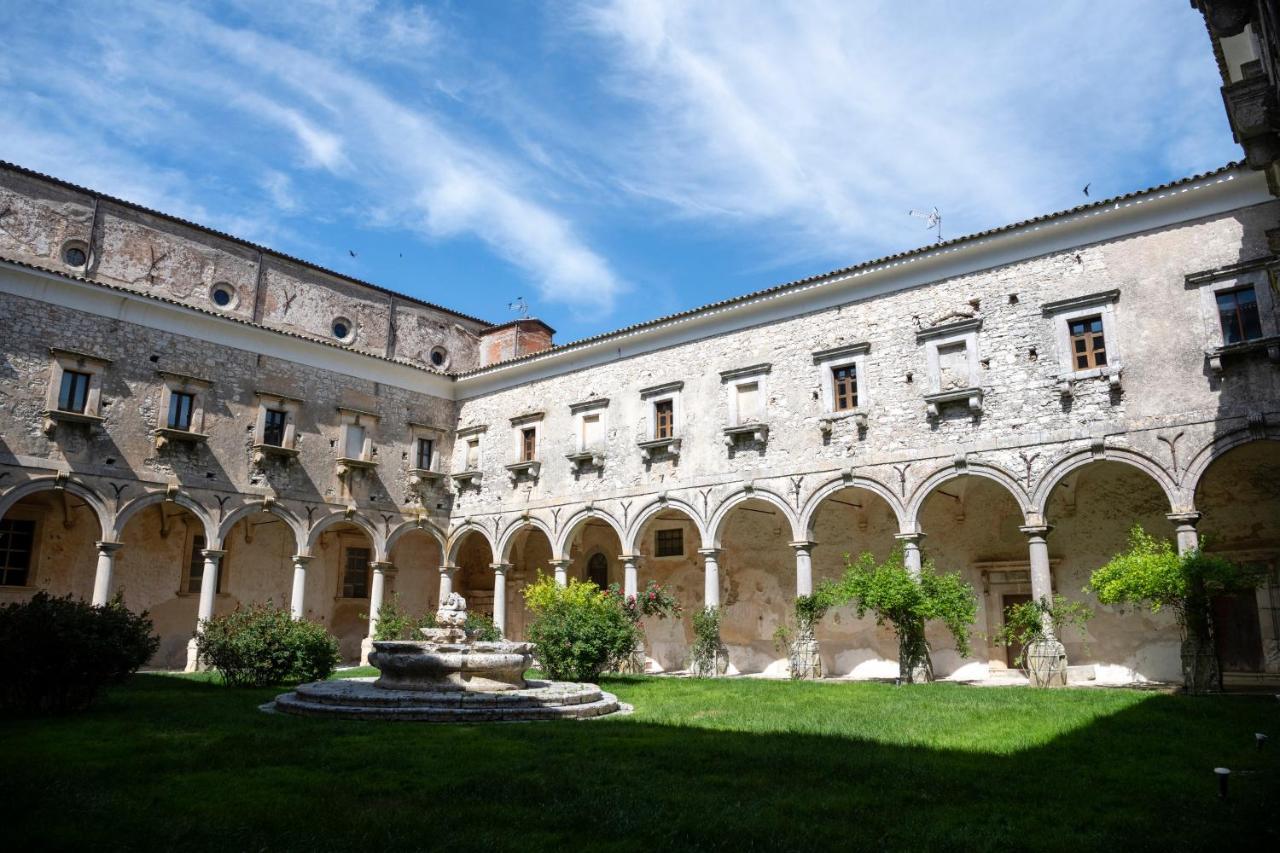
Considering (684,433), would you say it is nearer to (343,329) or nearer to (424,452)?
(424,452)

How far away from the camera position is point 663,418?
21828 millimetres

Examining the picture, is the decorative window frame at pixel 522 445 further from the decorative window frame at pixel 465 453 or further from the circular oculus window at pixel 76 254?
the circular oculus window at pixel 76 254

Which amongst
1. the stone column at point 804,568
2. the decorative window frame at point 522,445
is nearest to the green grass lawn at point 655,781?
the stone column at point 804,568

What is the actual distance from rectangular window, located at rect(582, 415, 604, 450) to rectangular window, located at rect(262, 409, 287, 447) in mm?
7165

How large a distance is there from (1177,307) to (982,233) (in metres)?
3.51

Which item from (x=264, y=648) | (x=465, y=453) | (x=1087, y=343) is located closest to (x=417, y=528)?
(x=465, y=453)

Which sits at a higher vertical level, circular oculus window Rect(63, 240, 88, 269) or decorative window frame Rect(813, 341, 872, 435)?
circular oculus window Rect(63, 240, 88, 269)

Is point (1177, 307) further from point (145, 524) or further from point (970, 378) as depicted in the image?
point (145, 524)

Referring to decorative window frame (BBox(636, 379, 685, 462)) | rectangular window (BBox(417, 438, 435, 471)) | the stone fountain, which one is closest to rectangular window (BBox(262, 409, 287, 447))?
rectangular window (BBox(417, 438, 435, 471))

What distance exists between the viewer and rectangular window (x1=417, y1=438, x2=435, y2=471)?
25.3 meters

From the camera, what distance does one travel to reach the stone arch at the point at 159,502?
19.5 metres

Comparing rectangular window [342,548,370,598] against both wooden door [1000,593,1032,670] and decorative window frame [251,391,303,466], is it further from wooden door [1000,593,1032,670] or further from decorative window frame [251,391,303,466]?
wooden door [1000,593,1032,670]

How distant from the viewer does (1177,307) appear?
1534cm

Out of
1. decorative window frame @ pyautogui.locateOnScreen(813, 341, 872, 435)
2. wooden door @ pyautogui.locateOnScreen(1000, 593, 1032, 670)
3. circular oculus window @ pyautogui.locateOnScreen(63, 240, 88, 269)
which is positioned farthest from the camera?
circular oculus window @ pyautogui.locateOnScreen(63, 240, 88, 269)
